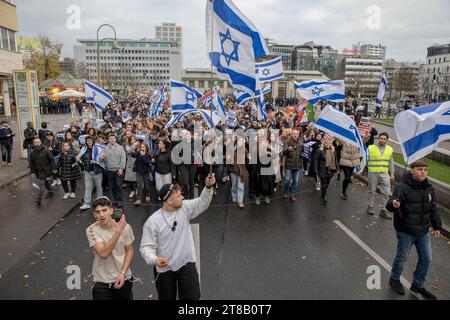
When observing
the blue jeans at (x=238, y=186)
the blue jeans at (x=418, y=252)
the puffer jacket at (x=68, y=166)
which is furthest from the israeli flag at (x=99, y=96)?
the blue jeans at (x=418, y=252)

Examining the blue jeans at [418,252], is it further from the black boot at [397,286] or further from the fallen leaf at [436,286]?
the fallen leaf at [436,286]

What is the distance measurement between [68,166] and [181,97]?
4.97 m

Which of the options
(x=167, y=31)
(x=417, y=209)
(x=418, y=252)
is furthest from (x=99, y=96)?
(x=167, y=31)

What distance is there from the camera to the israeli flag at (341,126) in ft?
24.2

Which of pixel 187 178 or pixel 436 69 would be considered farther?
pixel 436 69

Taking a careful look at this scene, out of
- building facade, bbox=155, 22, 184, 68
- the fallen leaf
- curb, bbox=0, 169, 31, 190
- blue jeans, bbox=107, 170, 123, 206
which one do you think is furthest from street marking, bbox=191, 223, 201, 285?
building facade, bbox=155, 22, 184, 68

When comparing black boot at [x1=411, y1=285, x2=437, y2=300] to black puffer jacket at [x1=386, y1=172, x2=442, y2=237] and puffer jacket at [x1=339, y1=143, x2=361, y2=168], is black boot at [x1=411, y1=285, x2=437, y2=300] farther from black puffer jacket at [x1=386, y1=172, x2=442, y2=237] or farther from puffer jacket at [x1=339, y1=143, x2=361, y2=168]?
puffer jacket at [x1=339, y1=143, x2=361, y2=168]

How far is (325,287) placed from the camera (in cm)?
471

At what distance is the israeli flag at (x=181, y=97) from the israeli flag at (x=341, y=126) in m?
5.78

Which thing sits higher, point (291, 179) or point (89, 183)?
point (89, 183)

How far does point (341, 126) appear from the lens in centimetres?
749

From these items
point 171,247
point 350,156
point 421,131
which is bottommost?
point 171,247

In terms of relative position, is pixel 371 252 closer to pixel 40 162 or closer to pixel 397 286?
pixel 397 286
